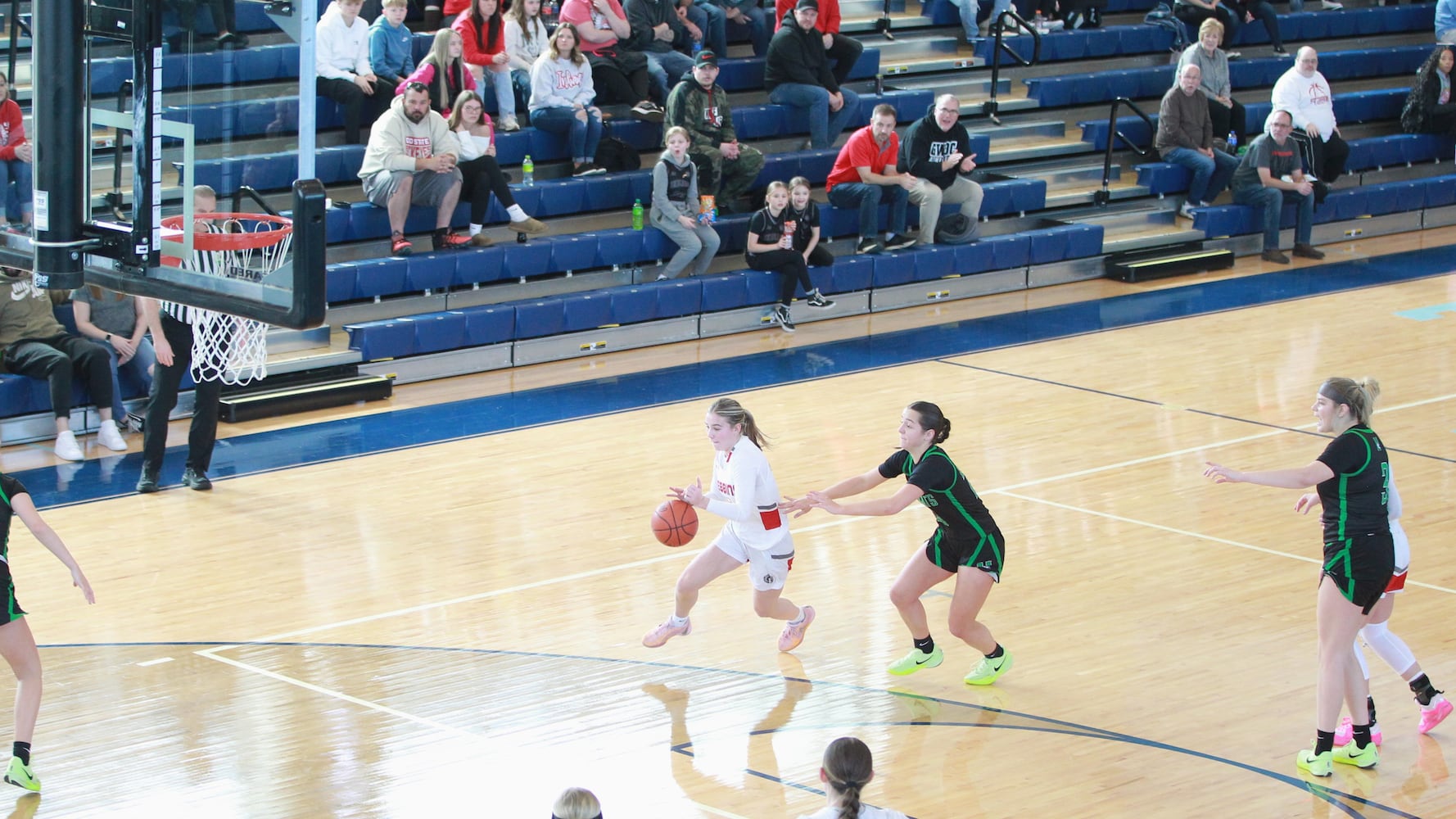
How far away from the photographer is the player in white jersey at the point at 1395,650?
23.0 ft

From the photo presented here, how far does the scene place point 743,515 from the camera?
25.3 feet

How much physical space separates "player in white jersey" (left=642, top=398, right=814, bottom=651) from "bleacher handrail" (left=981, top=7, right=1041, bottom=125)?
1177 centimetres

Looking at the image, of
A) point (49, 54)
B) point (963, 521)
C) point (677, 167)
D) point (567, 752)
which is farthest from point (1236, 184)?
point (49, 54)

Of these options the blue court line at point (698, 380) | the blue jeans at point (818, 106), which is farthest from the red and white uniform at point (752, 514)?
the blue jeans at point (818, 106)

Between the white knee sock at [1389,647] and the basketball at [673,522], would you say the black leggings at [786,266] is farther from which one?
the white knee sock at [1389,647]

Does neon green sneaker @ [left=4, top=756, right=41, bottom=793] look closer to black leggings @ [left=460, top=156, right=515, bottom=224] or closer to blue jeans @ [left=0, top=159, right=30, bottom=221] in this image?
blue jeans @ [left=0, top=159, right=30, bottom=221]

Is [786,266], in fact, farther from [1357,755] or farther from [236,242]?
[1357,755]

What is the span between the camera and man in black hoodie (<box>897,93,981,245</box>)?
1645 cm

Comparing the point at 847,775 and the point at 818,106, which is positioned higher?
the point at 818,106

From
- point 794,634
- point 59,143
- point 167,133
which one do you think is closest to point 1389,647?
point 794,634

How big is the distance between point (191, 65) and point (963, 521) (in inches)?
148

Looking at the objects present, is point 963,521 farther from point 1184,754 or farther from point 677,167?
point 677,167

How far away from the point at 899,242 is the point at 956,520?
361 inches

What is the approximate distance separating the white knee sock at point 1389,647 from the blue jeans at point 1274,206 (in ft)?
39.0
